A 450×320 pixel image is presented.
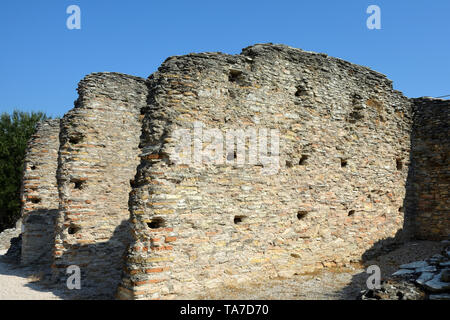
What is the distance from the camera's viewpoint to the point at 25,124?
22.5m

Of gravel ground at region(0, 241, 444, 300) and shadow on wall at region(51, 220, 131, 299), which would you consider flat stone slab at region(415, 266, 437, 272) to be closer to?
gravel ground at region(0, 241, 444, 300)

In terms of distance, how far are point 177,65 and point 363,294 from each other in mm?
5344

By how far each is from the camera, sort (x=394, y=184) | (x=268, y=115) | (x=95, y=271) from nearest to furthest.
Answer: (x=268, y=115)
(x=95, y=271)
(x=394, y=184)

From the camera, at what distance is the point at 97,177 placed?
9.05 m

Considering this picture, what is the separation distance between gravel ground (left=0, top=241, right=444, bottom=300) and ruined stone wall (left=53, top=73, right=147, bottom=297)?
3.12 ft

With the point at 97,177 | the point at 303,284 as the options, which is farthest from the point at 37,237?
the point at 303,284

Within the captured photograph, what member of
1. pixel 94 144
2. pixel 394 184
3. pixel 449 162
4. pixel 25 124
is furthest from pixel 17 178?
pixel 449 162

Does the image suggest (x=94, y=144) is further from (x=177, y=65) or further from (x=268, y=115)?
(x=268, y=115)

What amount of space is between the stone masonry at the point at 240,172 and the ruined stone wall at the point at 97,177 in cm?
3

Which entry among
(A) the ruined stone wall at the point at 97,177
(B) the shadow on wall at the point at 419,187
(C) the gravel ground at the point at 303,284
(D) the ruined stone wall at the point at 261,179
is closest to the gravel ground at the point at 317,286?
(C) the gravel ground at the point at 303,284

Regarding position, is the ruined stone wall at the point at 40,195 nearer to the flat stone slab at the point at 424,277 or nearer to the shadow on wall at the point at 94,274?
the shadow on wall at the point at 94,274

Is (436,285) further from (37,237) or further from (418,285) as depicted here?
(37,237)

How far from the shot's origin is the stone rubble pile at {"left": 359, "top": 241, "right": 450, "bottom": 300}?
5.51m

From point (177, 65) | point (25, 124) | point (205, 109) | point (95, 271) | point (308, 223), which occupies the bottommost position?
Result: point (95, 271)
